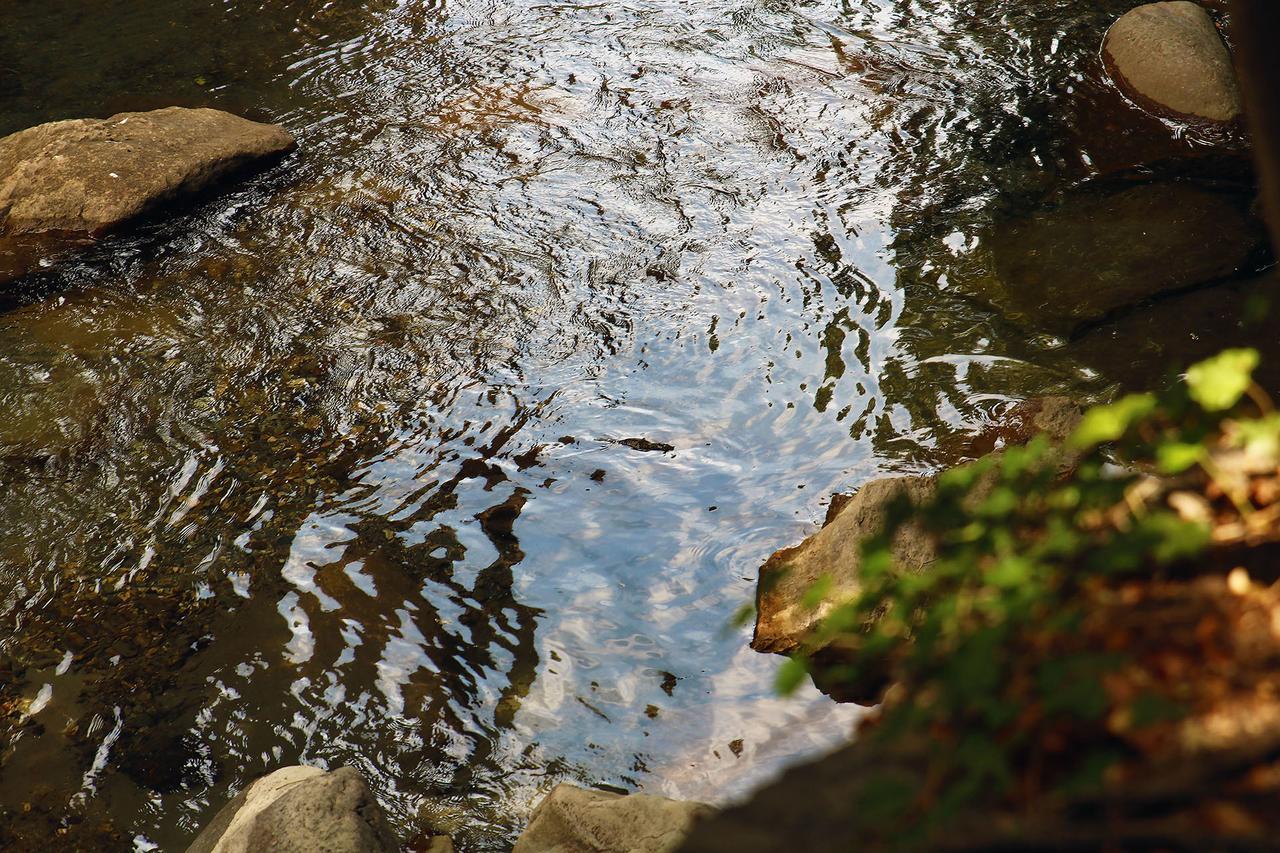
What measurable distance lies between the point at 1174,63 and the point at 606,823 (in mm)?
7196

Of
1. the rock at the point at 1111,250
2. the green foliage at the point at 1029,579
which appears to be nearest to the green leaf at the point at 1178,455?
the green foliage at the point at 1029,579

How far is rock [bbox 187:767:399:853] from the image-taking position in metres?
3.38

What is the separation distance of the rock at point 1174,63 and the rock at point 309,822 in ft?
23.9

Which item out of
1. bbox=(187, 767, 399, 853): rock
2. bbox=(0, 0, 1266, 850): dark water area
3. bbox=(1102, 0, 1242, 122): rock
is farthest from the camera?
bbox=(1102, 0, 1242, 122): rock

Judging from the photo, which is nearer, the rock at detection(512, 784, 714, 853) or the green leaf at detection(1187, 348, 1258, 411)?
the green leaf at detection(1187, 348, 1258, 411)

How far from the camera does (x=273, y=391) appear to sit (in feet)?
18.8

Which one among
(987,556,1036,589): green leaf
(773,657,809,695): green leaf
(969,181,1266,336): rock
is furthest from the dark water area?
(987,556,1036,589): green leaf

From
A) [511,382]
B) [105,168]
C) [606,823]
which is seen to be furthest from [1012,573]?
[105,168]

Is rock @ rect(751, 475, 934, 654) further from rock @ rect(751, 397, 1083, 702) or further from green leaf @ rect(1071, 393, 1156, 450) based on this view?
green leaf @ rect(1071, 393, 1156, 450)

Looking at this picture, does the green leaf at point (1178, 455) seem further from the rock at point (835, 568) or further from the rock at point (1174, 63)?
the rock at point (1174, 63)

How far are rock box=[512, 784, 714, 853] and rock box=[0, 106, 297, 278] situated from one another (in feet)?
18.1

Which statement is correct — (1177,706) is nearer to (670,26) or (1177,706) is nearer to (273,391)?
(273,391)

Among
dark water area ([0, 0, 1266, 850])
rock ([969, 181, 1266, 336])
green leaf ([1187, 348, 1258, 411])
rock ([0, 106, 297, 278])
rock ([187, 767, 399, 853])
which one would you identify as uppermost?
green leaf ([1187, 348, 1258, 411])

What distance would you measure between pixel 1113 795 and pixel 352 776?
109 inches
